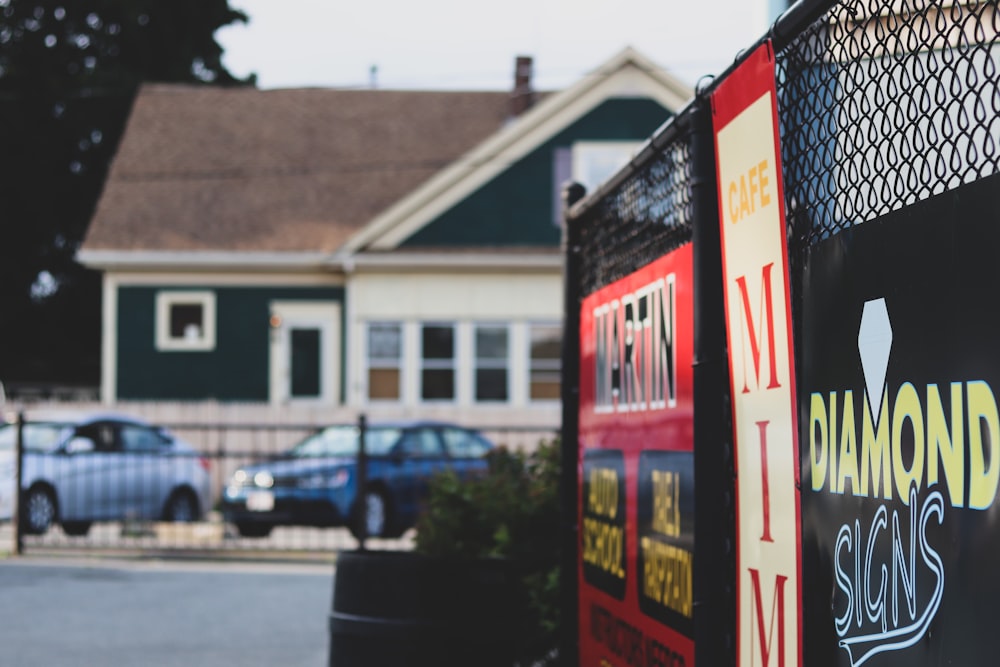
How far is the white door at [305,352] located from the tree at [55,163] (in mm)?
19723

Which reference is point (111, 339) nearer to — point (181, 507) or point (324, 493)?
point (181, 507)

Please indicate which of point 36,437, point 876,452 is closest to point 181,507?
point 36,437

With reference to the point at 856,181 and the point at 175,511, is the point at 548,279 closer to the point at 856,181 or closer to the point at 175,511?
the point at 175,511

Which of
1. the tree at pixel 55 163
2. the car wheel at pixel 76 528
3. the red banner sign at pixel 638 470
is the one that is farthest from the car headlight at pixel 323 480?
the tree at pixel 55 163

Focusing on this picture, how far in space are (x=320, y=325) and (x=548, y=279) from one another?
4.30 m

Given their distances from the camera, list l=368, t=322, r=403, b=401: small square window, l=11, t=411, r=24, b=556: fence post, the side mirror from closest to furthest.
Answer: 1. l=11, t=411, r=24, b=556: fence post
2. the side mirror
3. l=368, t=322, r=403, b=401: small square window

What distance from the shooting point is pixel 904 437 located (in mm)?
2299

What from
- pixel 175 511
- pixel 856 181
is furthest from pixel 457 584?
pixel 175 511

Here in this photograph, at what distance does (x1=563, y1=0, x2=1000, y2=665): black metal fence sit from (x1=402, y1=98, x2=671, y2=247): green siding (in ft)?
69.8

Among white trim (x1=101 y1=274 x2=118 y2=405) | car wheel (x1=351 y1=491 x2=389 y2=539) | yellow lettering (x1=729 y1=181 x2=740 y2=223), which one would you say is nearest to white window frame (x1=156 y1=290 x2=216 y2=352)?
white trim (x1=101 y1=274 x2=118 y2=405)

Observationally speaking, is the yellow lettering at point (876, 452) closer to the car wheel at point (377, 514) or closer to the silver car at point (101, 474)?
the silver car at point (101, 474)

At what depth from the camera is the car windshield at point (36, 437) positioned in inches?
719

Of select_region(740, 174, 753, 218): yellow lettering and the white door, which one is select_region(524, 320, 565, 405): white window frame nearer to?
the white door

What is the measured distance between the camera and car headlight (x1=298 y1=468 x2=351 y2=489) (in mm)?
17094
